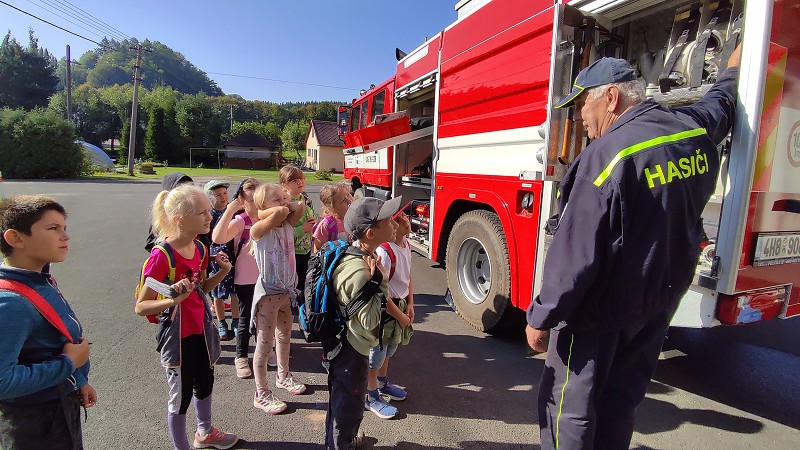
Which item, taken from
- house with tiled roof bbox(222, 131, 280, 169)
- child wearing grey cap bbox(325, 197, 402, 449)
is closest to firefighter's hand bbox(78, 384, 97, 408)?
child wearing grey cap bbox(325, 197, 402, 449)

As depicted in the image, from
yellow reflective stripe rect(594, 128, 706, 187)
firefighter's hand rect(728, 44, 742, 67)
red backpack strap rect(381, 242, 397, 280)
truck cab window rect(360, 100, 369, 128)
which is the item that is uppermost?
truck cab window rect(360, 100, 369, 128)

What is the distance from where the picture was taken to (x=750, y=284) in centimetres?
246

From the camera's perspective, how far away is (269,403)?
9.71 ft

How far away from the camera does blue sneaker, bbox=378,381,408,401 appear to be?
3.15 meters

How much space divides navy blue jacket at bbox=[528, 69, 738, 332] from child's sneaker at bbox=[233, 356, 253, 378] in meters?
2.52

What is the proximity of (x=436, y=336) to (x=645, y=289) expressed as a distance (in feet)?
9.28

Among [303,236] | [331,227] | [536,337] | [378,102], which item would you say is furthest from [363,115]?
[536,337]

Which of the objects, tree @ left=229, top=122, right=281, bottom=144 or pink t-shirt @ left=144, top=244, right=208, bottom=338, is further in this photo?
tree @ left=229, top=122, right=281, bottom=144

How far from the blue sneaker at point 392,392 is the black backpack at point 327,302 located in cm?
110

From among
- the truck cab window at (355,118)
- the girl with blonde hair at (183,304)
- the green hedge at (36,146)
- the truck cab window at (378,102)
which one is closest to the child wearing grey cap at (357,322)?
the girl with blonde hair at (183,304)

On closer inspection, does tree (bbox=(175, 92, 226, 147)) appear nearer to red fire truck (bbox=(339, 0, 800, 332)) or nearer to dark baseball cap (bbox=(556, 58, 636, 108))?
red fire truck (bbox=(339, 0, 800, 332))

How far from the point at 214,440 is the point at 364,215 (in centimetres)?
163

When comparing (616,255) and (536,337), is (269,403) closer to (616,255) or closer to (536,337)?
(536,337)

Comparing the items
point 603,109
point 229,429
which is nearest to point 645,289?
point 603,109
